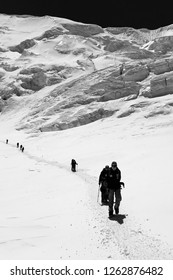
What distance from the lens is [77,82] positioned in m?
109

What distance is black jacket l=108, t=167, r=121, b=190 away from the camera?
12.8 meters

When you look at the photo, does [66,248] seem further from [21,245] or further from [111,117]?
[111,117]

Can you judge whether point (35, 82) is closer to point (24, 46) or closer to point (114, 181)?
point (24, 46)

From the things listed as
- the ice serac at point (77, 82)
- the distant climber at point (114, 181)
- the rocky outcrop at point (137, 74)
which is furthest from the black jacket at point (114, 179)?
the rocky outcrop at point (137, 74)

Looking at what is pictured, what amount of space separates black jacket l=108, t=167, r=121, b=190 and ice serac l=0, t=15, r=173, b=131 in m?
63.1

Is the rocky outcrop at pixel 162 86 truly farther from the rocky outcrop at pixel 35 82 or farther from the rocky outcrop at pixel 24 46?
the rocky outcrop at pixel 24 46

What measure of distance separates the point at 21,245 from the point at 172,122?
52.7 m

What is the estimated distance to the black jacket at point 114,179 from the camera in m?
12.8

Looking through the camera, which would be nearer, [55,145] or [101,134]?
[55,145]

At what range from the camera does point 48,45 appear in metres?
179

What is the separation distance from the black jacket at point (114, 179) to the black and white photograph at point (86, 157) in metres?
0.04

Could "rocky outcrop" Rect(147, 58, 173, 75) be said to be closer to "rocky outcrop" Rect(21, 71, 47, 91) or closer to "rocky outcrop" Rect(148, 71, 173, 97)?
"rocky outcrop" Rect(148, 71, 173, 97)

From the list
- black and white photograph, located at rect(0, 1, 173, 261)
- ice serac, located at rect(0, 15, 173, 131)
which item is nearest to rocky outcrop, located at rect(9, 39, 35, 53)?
ice serac, located at rect(0, 15, 173, 131)

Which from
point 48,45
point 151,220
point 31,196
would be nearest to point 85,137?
point 31,196
